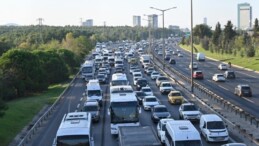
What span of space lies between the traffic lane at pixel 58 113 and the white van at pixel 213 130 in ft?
31.6

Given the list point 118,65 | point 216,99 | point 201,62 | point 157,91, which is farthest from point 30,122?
point 201,62

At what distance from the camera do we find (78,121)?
1002 inches

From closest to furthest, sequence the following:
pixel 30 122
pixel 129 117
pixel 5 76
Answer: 1. pixel 129 117
2. pixel 30 122
3. pixel 5 76

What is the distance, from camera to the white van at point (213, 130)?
92.5 ft

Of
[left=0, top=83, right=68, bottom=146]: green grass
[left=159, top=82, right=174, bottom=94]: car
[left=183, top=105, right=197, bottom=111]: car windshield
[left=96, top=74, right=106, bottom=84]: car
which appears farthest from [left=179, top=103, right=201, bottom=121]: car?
[left=96, top=74, right=106, bottom=84]: car

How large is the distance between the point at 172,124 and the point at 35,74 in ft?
127

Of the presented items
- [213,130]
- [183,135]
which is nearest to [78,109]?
[213,130]

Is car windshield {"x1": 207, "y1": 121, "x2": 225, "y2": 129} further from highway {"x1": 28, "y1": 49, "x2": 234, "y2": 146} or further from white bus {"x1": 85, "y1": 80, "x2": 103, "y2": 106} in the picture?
white bus {"x1": 85, "y1": 80, "x2": 103, "y2": 106}

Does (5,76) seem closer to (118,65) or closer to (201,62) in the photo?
(118,65)

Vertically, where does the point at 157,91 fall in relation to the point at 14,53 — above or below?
below

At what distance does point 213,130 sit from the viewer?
2842cm

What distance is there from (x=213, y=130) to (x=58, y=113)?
1838 cm

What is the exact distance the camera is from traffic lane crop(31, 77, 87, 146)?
105 ft

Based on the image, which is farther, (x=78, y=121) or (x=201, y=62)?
(x=201, y=62)
